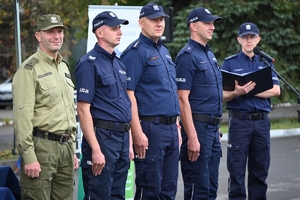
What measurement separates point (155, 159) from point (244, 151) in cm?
182

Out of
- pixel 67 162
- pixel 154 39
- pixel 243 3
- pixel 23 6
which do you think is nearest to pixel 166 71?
pixel 154 39

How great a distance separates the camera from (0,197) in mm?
5660

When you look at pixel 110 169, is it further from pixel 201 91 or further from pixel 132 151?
pixel 201 91

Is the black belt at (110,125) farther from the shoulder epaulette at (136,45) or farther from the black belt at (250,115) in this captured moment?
the black belt at (250,115)

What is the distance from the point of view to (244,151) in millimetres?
8234

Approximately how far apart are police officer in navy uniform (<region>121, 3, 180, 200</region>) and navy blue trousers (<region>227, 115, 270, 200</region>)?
4.82 feet

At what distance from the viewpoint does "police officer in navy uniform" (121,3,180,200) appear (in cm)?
674

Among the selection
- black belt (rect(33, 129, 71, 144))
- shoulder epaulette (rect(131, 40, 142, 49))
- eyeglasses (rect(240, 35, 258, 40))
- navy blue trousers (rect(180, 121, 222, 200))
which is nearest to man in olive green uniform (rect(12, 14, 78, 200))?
black belt (rect(33, 129, 71, 144))

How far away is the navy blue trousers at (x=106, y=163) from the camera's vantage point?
6184mm

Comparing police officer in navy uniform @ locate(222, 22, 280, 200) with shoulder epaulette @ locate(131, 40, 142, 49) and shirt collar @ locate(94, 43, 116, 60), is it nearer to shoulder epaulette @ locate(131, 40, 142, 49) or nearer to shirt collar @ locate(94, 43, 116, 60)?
shoulder epaulette @ locate(131, 40, 142, 49)

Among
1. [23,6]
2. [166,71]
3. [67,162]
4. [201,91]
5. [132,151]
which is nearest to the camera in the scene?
[67,162]

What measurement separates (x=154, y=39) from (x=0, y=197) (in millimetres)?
2235

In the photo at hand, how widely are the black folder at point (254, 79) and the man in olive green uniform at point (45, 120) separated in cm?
254

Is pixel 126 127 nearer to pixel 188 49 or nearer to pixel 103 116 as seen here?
pixel 103 116
